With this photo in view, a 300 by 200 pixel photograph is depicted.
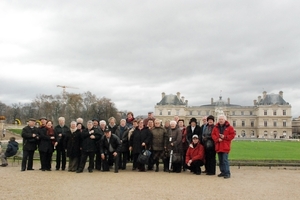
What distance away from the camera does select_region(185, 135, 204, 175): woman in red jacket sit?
30.9ft

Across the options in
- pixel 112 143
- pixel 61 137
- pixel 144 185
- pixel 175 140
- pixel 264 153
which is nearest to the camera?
pixel 144 185

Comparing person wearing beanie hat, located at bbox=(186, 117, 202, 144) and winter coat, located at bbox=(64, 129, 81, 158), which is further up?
person wearing beanie hat, located at bbox=(186, 117, 202, 144)

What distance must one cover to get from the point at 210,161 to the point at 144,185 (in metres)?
2.85

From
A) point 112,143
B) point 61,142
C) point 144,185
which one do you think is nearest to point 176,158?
point 112,143

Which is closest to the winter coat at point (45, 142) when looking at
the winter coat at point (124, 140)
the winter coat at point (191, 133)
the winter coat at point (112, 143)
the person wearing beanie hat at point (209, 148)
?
the winter coat at point (112, 143)

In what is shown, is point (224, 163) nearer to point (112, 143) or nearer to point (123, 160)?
point (123, 160)

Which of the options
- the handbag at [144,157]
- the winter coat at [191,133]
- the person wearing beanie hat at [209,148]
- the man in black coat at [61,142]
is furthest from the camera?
the man in black coat at [61,142]

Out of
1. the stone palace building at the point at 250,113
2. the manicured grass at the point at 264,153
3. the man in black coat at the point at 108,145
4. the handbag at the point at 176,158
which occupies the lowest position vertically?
the manicured grass at the point at 264,153

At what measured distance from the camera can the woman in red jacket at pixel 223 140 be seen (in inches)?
351

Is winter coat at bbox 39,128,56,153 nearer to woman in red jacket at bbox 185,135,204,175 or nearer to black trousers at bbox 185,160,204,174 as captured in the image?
woman in red jacket at bbox 185,135,204,175

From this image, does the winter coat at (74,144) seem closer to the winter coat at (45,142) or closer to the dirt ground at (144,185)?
the winter coat at (45,142)

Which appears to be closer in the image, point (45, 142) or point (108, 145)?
point (108, 145)

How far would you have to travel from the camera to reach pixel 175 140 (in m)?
9.78

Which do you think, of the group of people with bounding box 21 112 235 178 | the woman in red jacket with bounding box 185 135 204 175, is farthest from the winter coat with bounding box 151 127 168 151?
the woman in red jacket with bounding box 185 135 204 175
